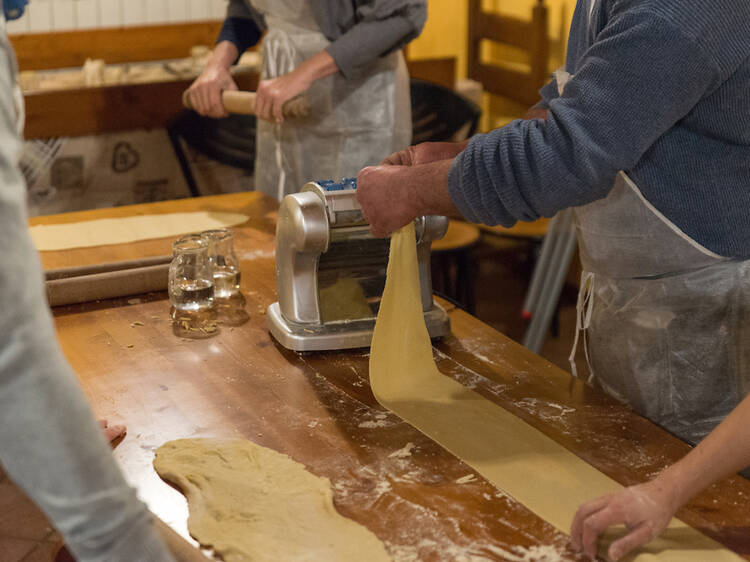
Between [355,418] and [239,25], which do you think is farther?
[239,25]

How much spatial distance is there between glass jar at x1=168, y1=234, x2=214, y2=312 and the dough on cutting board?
0.52 m

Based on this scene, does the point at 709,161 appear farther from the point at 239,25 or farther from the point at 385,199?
the point at 239,25

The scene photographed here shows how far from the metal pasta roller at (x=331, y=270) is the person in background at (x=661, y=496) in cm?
67

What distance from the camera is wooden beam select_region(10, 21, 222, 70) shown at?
4.12 metres

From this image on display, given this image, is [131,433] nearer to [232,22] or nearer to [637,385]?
[637,385]

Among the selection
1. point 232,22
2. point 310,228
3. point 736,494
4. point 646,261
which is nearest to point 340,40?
point 232,22

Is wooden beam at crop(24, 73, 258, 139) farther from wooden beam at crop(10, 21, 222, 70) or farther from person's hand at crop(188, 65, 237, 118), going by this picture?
person's hand at crop(188, 65, 237, 118)

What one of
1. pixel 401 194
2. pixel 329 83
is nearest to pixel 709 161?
pixel 401 194

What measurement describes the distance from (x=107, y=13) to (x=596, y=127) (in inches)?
141

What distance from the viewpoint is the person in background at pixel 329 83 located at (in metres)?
2.39

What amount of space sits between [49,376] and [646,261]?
102cm

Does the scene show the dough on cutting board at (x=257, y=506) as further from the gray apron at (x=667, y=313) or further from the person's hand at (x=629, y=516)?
the gray apron at (x=667, y=313)

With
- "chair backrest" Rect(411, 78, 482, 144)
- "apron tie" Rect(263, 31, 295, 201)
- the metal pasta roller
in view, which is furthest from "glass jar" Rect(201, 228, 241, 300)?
"chair backrest" Rect(411, 78, 482, 144)

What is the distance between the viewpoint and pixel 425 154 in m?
1.58
